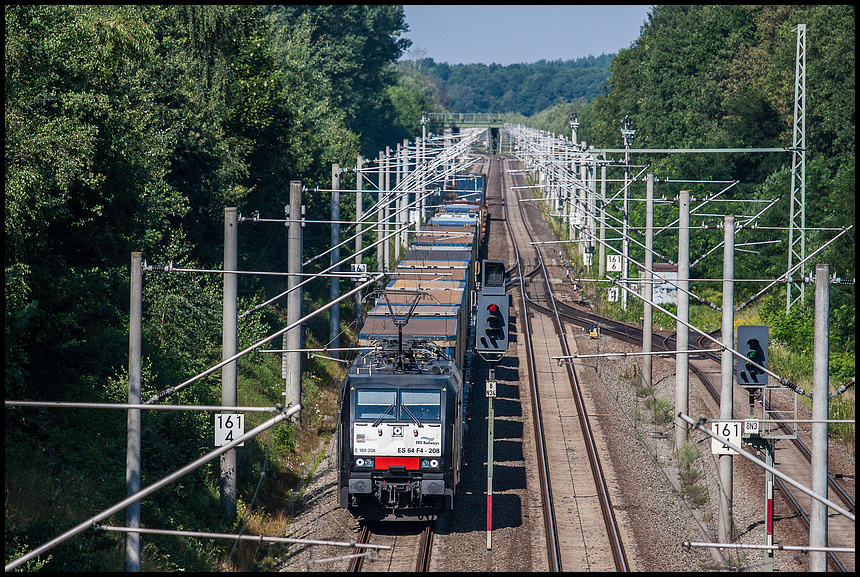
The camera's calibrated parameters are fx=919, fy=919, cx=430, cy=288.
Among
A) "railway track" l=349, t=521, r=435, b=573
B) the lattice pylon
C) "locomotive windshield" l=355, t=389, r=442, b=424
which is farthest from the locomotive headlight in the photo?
the lattice pylon

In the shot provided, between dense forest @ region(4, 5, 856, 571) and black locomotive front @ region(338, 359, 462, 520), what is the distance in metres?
2.34

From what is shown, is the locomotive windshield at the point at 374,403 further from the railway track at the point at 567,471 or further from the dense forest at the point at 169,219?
the railway track at the point at 567,471

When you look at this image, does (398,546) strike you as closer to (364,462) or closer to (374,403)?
(364,462)

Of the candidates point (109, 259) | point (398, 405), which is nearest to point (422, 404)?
point (398, 405)

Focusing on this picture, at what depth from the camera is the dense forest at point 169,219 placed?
18031 millimetres

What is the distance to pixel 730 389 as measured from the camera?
19.3 m

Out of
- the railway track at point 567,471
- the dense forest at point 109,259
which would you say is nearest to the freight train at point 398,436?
the railway track at point 567,471

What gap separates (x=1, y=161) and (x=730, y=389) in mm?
15387

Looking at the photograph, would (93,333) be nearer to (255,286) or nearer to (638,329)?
(255,286)

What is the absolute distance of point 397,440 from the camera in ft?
60.4

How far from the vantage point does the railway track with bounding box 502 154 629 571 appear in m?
18.4

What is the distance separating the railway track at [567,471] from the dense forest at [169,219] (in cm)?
621

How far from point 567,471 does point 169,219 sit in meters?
17.6

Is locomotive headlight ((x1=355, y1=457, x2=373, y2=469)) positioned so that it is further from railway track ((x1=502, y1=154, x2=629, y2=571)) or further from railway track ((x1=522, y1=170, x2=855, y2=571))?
railway track ((x1=522, y1=170, x2=855, y2=571))
